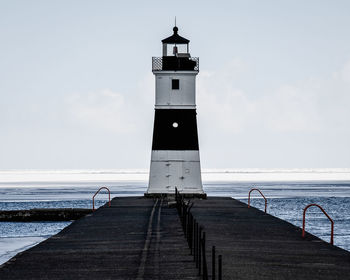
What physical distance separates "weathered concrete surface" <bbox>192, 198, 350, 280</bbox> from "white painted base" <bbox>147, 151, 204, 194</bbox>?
1080 centimetres

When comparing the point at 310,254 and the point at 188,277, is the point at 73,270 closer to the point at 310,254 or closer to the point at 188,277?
the point at 188,277

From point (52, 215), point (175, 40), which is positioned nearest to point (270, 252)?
point (175, 40)

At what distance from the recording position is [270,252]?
17.9 m

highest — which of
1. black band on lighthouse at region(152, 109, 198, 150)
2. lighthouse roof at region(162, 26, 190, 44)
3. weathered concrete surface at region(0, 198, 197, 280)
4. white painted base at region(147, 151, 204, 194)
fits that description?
lighthouse roof at region(162, 26, 190, 44)

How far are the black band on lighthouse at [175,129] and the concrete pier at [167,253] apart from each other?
1141cm

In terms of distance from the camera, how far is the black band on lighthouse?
127 ft

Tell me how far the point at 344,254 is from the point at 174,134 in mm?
21585

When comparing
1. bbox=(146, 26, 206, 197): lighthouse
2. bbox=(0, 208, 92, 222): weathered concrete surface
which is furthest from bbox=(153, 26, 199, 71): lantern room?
bbox=(0, 208, 92, 222): weathered concrete surface

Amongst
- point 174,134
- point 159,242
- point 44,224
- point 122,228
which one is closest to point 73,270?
point 159,242

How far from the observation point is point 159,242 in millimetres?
19766

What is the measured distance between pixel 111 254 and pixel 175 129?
21.5 metres

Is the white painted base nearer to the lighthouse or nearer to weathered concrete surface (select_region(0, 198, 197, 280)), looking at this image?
the lighthouse

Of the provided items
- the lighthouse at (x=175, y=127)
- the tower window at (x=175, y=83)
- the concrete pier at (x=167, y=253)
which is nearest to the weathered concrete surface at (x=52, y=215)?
the lighthouse at (x=175, y=127)

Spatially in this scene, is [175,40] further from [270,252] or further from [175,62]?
[270,252]
